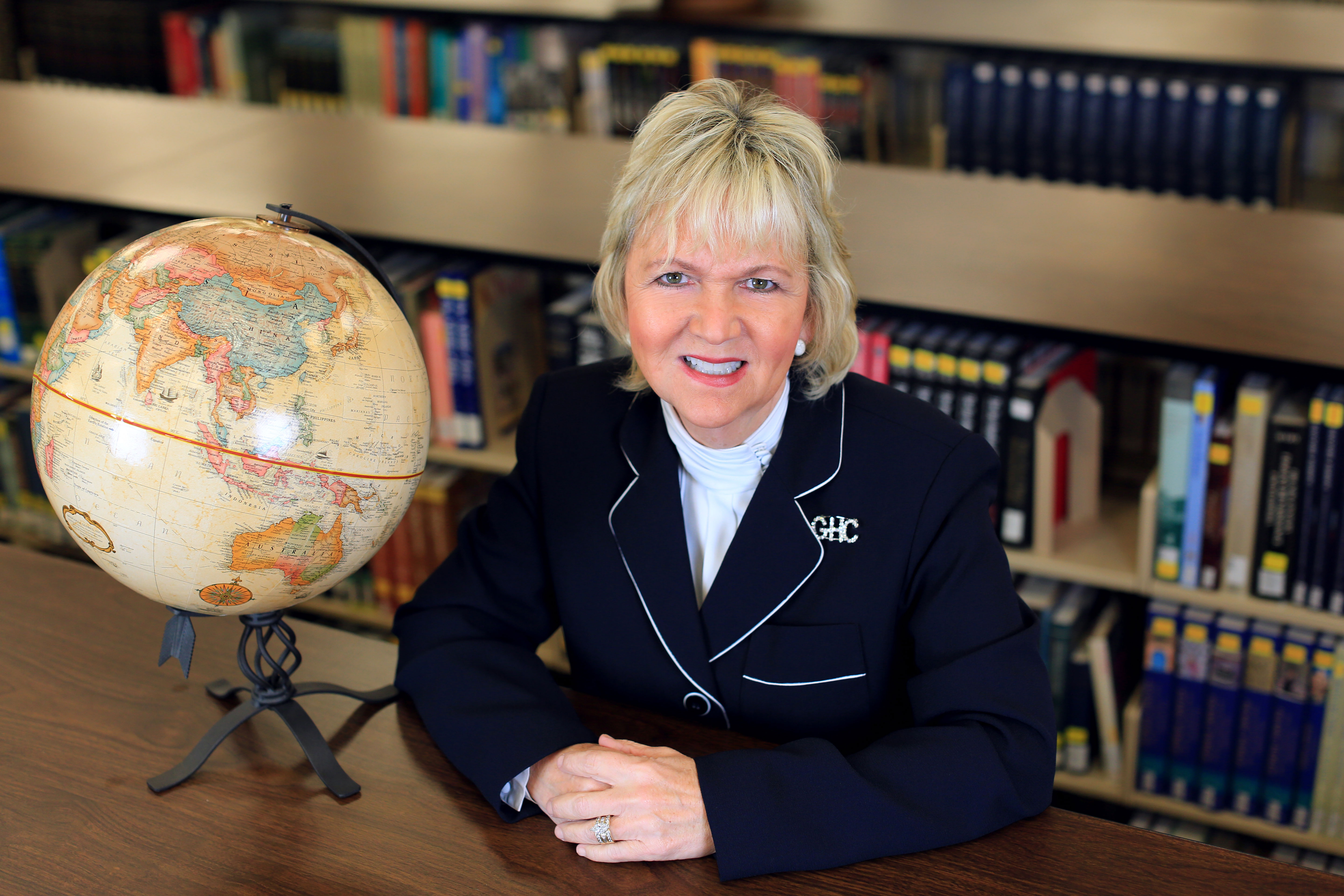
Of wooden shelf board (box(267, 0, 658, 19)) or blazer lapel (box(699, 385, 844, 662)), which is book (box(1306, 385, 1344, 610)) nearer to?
blazer lapel (box(699, 385, 844, 662))

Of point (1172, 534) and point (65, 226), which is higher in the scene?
point (65, 226)

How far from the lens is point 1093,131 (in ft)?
11.7

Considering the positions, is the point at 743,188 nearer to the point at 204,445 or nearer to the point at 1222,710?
the point at 204,445

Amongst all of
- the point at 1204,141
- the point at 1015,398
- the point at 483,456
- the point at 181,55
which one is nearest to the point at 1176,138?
the point at 1204,141

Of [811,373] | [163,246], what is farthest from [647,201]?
[163,246]

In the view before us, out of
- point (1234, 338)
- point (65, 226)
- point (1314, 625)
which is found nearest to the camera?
point (1234, 338)

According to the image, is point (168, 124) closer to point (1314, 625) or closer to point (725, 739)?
point (725, 739)

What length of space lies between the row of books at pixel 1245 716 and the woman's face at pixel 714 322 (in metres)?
1.29

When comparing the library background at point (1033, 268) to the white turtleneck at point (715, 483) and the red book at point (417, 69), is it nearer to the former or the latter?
the red book at point (417, 69)

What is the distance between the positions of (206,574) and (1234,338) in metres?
1.56

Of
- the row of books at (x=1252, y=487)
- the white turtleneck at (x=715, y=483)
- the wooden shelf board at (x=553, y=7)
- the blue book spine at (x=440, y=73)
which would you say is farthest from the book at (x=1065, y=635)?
the blue book spine at (x=440, y=73)

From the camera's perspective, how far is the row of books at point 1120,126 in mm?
3379

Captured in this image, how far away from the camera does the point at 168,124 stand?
3336mm

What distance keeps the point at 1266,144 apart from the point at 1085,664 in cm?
168
